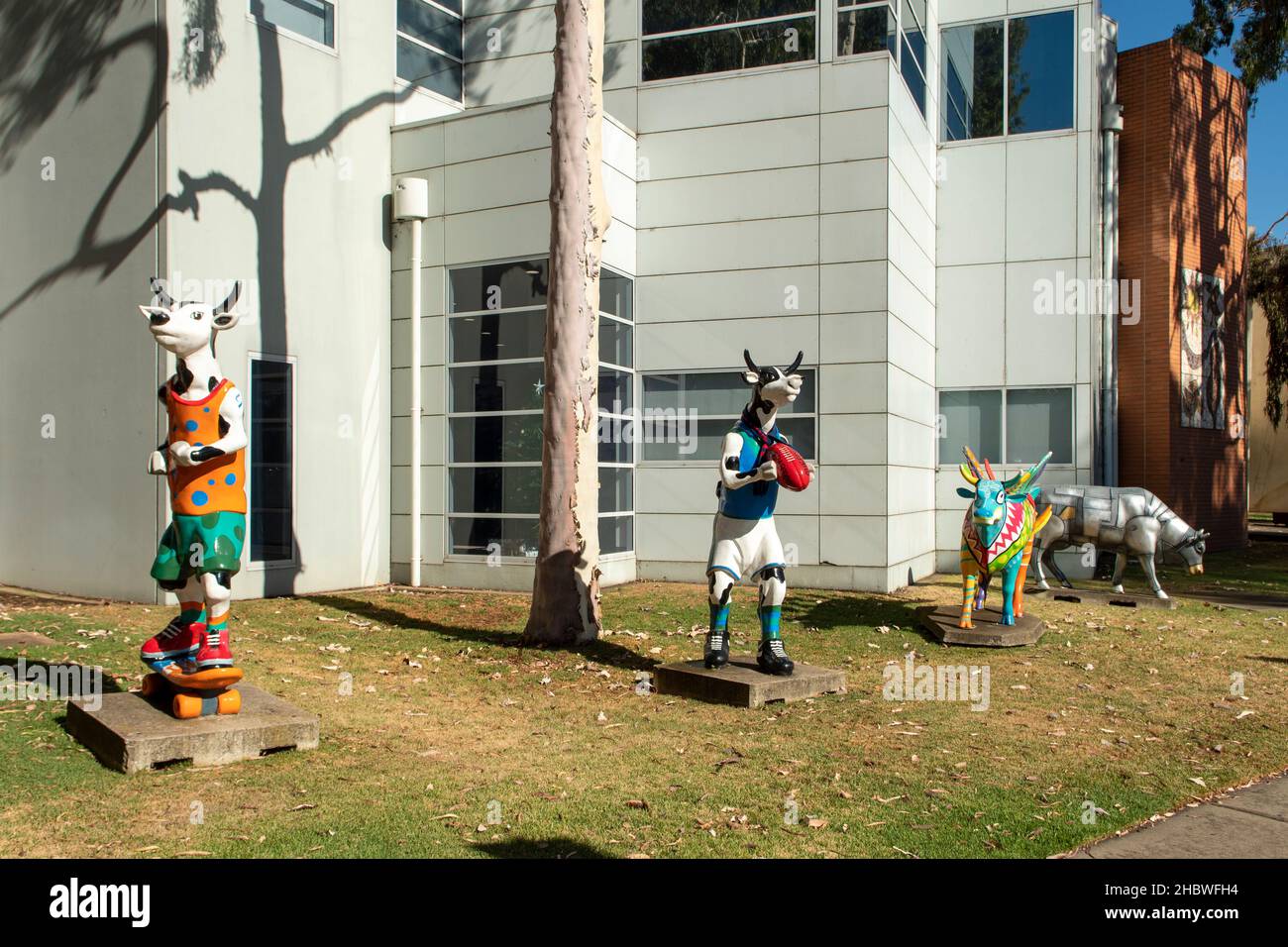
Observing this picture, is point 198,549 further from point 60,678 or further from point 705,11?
point 705,11

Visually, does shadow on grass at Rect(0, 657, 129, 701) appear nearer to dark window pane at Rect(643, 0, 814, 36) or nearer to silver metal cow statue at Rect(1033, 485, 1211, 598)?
silver metal cow statue at Rect(1033, 485, 1211, 598)

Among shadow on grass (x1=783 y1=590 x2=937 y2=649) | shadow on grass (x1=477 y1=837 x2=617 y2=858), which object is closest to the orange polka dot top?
shadow on grass (x1=477 y1=837 x2=617 y2=858)

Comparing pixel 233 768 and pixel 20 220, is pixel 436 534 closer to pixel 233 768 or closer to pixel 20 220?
pixel 20 220

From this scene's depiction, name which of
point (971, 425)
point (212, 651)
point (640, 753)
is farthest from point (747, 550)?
point (971, 425)

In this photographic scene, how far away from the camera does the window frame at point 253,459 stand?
1293 centimetres

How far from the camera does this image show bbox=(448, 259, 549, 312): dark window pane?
1451 centimetres

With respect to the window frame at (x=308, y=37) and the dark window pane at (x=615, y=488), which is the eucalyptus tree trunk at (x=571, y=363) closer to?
the dark window pane at (x=615, y=488)

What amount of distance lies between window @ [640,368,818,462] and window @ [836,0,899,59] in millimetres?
4716

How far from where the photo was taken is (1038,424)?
18.0m

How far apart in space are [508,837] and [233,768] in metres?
1.95

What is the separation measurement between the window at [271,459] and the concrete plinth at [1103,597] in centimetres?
963

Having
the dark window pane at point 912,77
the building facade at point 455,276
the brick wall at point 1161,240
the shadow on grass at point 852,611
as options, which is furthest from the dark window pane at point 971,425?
the shadow on grass at point 852,611

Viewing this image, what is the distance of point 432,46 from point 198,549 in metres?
12.9

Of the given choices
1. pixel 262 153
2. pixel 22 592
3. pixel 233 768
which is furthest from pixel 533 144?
pixel 233 768
